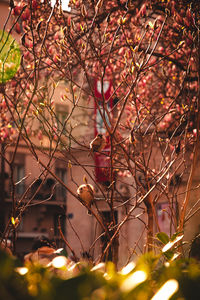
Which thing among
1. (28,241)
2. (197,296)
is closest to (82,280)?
(197,296)

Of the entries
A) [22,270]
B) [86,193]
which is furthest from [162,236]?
[86,193]

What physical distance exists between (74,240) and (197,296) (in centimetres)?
1864

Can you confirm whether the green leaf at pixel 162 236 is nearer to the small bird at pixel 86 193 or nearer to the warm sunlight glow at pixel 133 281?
the warm sunlight glow at pixel 133 281

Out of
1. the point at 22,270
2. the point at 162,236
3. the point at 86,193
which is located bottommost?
the point at 86,193

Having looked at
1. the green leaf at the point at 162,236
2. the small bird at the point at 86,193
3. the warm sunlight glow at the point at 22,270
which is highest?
the warm sunlight glow at the point at 22,270

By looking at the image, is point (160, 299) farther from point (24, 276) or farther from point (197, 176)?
point (197, 176)

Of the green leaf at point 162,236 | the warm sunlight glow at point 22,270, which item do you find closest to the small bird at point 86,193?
the green leaf at point 162,236

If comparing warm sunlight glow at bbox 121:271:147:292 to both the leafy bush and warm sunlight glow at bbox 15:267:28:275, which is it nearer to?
the leafy bush

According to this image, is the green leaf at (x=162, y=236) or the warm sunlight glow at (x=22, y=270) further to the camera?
the green leaf at (x=162, y=236)

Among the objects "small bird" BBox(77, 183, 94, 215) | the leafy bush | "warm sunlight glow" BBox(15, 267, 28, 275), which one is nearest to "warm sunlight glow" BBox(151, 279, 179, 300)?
the leafy bush

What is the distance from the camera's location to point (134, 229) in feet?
52.9

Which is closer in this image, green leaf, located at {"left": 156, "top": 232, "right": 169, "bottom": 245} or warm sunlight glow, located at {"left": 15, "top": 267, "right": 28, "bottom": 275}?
warm sunlight glow, located at {"left": 15, "top": 267, "right": 28, "bottom": 275}

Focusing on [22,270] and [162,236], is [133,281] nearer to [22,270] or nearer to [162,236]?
[22,270]

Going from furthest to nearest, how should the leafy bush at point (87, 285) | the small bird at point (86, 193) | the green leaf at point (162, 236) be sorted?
the small bird at point (86, 193) < the green leaf at point (162, 236) < the leafy bush at point (87, 285)
